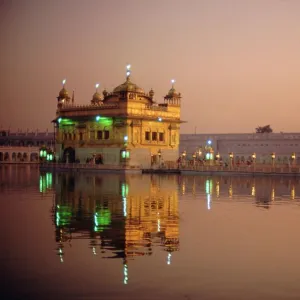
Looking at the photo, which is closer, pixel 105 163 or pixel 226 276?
pixel 226 276

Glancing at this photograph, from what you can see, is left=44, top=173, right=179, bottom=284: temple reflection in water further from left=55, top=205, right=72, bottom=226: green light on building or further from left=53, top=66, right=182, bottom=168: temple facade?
left=53, top=66, right=182, bottom=168: temple facade

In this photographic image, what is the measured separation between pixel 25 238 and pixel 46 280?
4.19 m

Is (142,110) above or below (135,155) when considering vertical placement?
above

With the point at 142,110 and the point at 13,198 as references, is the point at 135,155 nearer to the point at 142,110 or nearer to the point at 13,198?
the point at 142,110

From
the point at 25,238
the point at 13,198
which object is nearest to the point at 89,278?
the point at 25,238

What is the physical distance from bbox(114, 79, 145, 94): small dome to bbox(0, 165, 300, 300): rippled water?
35856mm

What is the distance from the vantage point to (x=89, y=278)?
1031 cm

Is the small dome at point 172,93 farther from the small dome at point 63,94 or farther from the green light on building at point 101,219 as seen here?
the green light on building at point 101,219

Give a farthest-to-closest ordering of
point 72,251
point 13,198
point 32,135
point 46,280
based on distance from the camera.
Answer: point 32,135 < point 13,198 < point 72,251 < point 46,280

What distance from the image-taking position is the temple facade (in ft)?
186

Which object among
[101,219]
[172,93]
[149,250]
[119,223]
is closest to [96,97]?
[172,93]

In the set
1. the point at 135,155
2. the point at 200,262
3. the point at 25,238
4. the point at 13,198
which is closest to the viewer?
the point at 200,262

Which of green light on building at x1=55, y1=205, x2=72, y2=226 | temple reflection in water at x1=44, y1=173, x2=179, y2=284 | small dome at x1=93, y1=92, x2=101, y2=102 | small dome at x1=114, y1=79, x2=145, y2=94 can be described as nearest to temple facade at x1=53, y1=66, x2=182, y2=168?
small dome at x1=114, y1=79, x2=145, y2=94

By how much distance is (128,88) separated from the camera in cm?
5775
